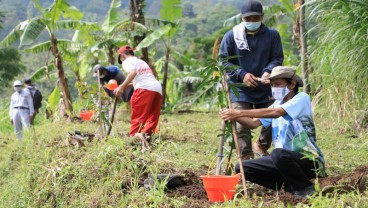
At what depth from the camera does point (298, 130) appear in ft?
15.9

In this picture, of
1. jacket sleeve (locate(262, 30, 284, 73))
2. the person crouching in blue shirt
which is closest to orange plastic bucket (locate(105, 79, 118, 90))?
jacket sleeve (locate(262, 30, 284, 73))

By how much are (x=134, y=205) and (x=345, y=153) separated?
3547mm

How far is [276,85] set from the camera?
4953mm

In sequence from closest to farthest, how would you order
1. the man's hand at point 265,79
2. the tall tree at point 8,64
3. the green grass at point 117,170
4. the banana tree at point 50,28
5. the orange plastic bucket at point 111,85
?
the green grass at point 117,170 < the man's hand at point 265,79 < the orange plastic bucket at point 111,85 < the banana tree at point 50,28 < the tall tree at point 8,64

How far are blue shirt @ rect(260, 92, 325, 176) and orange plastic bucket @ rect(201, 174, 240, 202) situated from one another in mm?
667

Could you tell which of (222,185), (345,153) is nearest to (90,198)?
(222,185)

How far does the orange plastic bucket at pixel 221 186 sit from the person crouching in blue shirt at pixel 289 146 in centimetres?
45

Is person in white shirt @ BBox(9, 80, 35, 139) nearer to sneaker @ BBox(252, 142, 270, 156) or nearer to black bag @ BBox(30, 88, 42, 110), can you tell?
black bag @ BBox(30, 88, 42, 110)

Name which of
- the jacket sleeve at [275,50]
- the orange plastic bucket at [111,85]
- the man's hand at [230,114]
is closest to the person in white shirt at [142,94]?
the orange plastic bucket at [111,85]

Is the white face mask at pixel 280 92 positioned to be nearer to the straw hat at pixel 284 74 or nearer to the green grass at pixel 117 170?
the straw hat at pixel 284 74

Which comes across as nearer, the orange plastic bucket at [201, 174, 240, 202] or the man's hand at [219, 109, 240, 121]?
the orange plastic bucket at [201, 174, 240, 202]

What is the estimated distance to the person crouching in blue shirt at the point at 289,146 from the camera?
466cm

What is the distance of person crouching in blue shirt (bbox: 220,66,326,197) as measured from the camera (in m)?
4.66

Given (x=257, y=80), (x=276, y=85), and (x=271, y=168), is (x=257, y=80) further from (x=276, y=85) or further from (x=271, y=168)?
(x=271, y=168)
